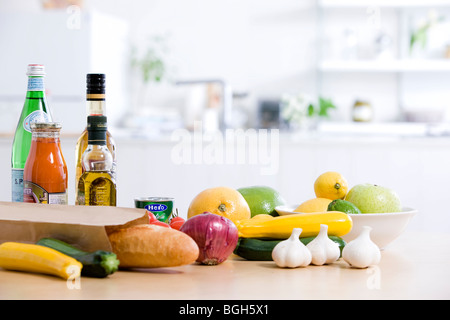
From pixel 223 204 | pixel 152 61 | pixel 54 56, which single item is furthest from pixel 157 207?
pixel 152 61

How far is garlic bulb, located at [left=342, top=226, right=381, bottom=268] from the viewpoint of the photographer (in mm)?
919

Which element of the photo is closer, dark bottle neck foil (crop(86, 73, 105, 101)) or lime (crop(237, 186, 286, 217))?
dark bottle neck foil (crop(86, 73, 105, 101))

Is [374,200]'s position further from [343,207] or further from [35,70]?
[35,70]

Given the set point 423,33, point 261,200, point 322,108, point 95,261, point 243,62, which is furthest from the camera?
point 243,62

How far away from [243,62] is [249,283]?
436 centimetres

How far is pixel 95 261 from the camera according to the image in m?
0.82

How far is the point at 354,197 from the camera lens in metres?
1.10

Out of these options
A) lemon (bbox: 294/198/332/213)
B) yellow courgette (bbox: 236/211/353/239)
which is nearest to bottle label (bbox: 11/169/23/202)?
yellow courgette (bbox: 236/211/353/239)

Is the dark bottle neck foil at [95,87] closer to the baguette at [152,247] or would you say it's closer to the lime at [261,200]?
the baguette at [152,247]

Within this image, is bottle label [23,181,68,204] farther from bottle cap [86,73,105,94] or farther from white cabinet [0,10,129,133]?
white cabinet [0,10,129,133]

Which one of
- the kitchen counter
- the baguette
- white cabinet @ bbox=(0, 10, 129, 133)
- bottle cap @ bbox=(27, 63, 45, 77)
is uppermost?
white cabinet @ bbox=(0, 10, 129, 133)

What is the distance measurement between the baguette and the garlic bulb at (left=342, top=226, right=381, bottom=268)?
23 centimetres

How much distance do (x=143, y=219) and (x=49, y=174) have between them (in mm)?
210

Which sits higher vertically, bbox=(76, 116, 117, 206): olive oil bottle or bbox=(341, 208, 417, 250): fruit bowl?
bbox=(76, 116, 117, 206): olive oil bottle
